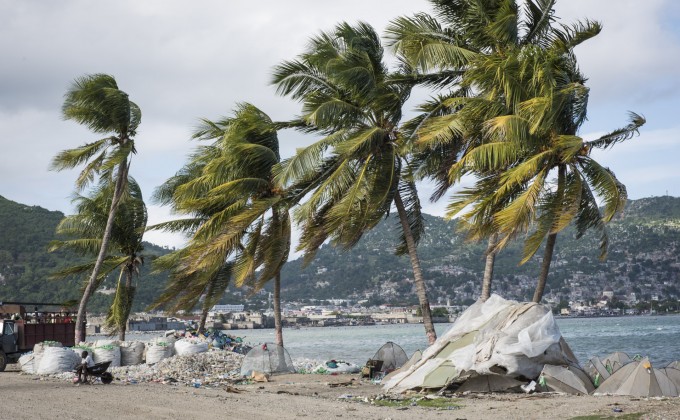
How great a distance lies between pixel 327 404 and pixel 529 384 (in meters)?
4.43

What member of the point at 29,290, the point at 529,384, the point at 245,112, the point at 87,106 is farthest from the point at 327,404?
the point at 29,290

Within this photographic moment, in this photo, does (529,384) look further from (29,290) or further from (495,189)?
(29,290)

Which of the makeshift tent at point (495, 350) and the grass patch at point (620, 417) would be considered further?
the makeshift tent at point (495, 350)

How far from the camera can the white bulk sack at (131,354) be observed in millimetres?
28234

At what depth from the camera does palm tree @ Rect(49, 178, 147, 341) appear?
3447cm

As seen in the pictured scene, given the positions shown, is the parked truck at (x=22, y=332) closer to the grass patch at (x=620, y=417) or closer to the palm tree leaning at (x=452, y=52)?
the palm tree leaning at (x=452, y=52)

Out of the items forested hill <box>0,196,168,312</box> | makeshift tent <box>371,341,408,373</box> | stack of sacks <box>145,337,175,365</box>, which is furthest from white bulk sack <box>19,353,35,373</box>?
forested hill <box>0,196,168,312</box>

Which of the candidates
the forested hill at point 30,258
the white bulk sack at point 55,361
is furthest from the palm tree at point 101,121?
the forested hill at point 30,258

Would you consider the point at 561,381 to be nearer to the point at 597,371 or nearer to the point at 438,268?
the point at 597,371

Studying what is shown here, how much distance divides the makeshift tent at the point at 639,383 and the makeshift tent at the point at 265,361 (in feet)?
35.9

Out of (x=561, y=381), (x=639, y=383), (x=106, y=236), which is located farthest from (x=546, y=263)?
(x=106, y=236)

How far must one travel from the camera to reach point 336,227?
846 inches

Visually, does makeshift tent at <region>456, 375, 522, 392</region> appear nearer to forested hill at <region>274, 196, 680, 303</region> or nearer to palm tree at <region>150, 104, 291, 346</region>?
palm tree at <region>150, 104, 291, 346</region>

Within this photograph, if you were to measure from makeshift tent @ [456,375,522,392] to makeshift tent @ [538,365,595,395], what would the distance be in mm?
600
